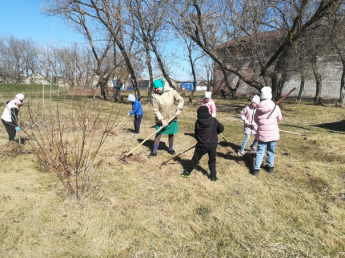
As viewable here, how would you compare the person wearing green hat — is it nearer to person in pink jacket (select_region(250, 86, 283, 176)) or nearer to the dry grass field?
the dry grass field

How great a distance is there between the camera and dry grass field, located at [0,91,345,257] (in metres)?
2.34

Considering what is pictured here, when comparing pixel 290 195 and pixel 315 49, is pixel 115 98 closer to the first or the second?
pixel 315 49

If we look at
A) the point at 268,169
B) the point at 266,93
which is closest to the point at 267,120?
the point at 266,93

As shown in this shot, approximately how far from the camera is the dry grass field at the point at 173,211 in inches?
92.0

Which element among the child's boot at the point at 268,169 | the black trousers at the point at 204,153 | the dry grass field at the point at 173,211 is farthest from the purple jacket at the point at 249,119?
the black trousers at the point at 204,153

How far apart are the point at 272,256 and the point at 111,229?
176 centimetres

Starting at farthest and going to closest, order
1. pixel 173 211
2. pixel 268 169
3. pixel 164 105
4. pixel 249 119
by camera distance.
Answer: pixel 249 119 < pixel 164 105 < pixel 268 169 < pixel 173 211

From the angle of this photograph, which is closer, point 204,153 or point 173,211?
point 173,211

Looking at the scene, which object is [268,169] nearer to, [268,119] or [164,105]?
[268,119]

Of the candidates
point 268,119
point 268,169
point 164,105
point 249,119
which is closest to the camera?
point 268,119

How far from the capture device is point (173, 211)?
9.70 feet

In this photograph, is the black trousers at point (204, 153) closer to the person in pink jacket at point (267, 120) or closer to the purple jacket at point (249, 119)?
the person in pink jacket at point (267, 120)

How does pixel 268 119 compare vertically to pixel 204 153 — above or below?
above

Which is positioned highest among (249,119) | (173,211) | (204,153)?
(249,119)
